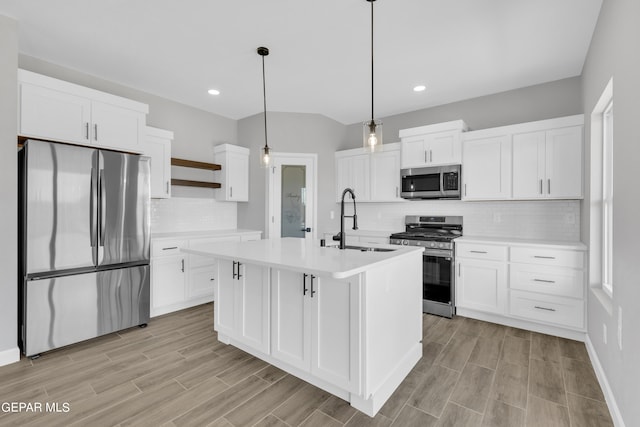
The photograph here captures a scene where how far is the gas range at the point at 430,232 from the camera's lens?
12.5 feet

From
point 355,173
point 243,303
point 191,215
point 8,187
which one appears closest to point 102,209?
point 8,187

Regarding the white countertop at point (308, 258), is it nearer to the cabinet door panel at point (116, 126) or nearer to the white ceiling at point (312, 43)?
the cabinet door panel at point (116, 126)

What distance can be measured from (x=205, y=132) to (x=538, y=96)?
464 centimetres

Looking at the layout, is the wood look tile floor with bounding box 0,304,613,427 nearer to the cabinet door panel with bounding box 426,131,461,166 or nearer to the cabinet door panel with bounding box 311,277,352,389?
the cabinet door panel with bounding box 311,277,352,389

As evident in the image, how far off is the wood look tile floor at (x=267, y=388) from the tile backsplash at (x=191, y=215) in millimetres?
1678

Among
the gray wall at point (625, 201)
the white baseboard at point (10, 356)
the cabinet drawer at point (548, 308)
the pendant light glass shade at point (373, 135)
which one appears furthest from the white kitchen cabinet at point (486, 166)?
the white baseboard at point (10, 356)

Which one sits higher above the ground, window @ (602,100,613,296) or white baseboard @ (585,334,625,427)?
window @ (602,100,613,296)

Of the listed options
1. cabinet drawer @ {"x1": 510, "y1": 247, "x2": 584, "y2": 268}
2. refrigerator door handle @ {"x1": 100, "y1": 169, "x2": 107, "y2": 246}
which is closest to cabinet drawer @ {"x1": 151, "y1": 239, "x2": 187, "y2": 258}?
refrigerator door handle @ {"x1": 100, "y1": 169, "x2": 107, "y2": 246}

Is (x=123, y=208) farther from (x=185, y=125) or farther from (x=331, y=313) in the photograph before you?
(x=331, y=313)

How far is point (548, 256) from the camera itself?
10.3 feet

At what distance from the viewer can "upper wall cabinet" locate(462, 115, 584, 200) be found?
323 centimetres

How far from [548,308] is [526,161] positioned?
5.34ft

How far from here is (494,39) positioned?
2773 mm

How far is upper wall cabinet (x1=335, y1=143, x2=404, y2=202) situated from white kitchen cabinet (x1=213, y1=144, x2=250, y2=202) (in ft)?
5.11
